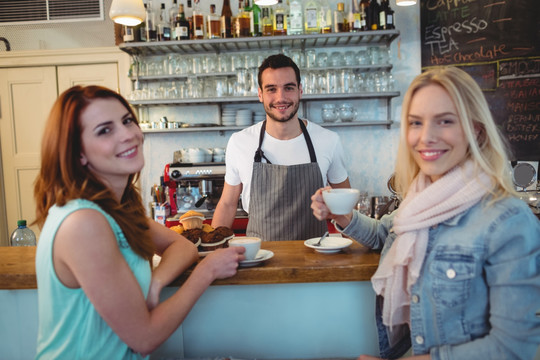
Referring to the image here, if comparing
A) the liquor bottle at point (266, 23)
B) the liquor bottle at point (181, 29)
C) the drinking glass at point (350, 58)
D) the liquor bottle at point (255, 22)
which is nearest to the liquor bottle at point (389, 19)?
the drinking glass at point (350, 58)

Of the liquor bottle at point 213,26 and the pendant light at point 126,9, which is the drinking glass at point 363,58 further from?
the pendant light at point 126,9

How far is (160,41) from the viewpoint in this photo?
12.2 ft

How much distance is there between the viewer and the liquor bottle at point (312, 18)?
365cm

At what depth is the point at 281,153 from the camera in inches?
95.5

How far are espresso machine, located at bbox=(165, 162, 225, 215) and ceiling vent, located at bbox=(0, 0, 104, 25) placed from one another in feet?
6.84

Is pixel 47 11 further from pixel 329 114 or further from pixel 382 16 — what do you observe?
pixel 382 16

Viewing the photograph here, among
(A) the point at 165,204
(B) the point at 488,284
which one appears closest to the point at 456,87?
(B) the point at 488,284

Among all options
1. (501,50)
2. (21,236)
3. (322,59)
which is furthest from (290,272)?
(501,50)

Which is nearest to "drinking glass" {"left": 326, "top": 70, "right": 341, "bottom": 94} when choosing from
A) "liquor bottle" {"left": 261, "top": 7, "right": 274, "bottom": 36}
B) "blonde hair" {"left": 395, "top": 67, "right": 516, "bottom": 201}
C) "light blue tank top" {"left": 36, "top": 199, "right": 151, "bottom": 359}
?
"liquor bottle" {"left": 261, "top": 7, "right": 274, "bottom": 36}

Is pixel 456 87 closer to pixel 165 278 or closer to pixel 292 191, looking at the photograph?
pixel 165 278

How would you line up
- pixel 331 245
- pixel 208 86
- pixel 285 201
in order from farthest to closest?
pixel 208 86 < pixel 285 201 < pixel 331 245

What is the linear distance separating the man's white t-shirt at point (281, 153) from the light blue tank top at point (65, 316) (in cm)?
139

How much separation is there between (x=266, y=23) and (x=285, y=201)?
2042 millimetres

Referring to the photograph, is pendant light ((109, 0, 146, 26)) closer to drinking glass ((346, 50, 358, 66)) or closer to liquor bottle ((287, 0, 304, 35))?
liquor bottle ((287, 0, 304, 35))
